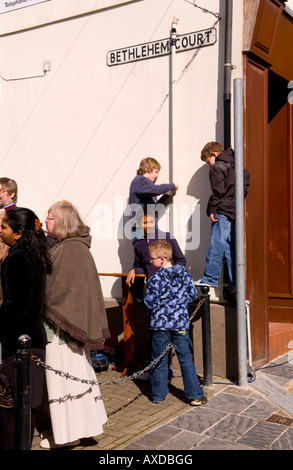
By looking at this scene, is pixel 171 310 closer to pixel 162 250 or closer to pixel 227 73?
pixel 162 250

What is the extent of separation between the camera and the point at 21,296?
3.58 meters

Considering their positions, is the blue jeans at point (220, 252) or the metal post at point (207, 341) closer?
the metal post at point (207, 341)

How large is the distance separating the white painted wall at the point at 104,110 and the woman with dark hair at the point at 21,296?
297cm

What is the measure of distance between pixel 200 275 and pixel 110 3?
151 inches

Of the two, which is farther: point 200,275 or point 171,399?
point 200,275

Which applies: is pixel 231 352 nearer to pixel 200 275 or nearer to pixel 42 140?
pixel 200 275

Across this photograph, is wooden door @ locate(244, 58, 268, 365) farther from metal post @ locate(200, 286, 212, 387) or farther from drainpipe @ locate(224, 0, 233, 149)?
metal post @ locate(200, 286, 212, 387)

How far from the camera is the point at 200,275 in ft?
21.1

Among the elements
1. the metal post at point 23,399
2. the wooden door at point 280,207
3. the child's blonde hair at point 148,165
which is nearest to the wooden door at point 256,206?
the child's blonde hair at point 148,165

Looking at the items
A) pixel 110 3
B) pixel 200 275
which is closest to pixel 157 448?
pixel 200 275

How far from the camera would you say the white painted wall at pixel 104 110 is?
21.2 ft

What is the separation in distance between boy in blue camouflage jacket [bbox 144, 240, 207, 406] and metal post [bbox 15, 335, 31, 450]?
1.99 m

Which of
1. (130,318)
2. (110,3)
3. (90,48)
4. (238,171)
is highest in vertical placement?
(110,3)

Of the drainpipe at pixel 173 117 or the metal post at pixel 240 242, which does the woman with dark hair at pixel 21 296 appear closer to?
the metal post at pixel 240 242
